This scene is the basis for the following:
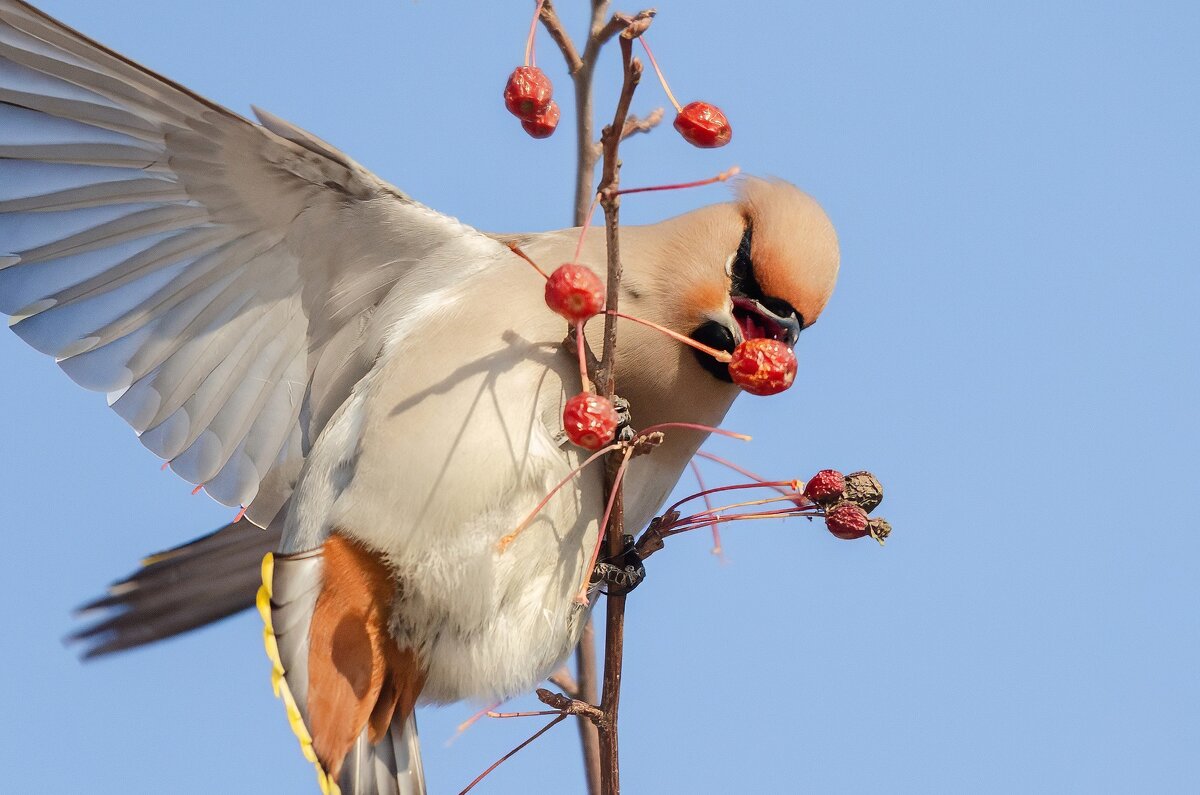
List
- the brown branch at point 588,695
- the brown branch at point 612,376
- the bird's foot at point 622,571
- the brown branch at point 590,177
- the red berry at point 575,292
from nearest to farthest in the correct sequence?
the brown branch at point 612,376
the red berry at point 575,292
the brown branch at point 590,177
the bird's foot at point 622,571
the brown branch at point 588,695

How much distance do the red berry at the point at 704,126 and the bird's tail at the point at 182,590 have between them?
85.6 inches

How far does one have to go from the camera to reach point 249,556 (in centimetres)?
468

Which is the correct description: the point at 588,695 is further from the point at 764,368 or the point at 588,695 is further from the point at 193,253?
the point at 193,253

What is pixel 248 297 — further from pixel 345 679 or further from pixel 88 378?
pixel 345 679

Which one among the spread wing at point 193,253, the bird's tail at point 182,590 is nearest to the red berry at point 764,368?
the spread wing at point 193,253

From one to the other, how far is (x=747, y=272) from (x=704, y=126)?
796 mm

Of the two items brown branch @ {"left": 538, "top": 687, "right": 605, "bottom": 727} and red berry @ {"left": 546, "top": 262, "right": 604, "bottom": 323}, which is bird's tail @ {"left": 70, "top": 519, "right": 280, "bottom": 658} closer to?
brown branch @ {"left": 538, "top": 687, "right": 605, "bottom": 727}

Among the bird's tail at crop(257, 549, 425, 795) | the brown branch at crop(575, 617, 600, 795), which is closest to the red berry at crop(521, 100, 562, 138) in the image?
the bird's tail at crop(257, 549, 425, 795)

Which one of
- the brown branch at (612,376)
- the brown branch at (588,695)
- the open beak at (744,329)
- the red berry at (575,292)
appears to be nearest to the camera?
the brown branch at (612,376)

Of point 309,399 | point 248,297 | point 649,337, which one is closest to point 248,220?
point 248,297

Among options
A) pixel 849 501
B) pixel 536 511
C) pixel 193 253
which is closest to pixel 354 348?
pixel 193 253

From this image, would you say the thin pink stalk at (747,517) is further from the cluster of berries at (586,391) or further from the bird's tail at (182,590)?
the bird's tail at (182,590)

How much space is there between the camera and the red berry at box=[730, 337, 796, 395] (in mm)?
3082

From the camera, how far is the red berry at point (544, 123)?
3277mm
